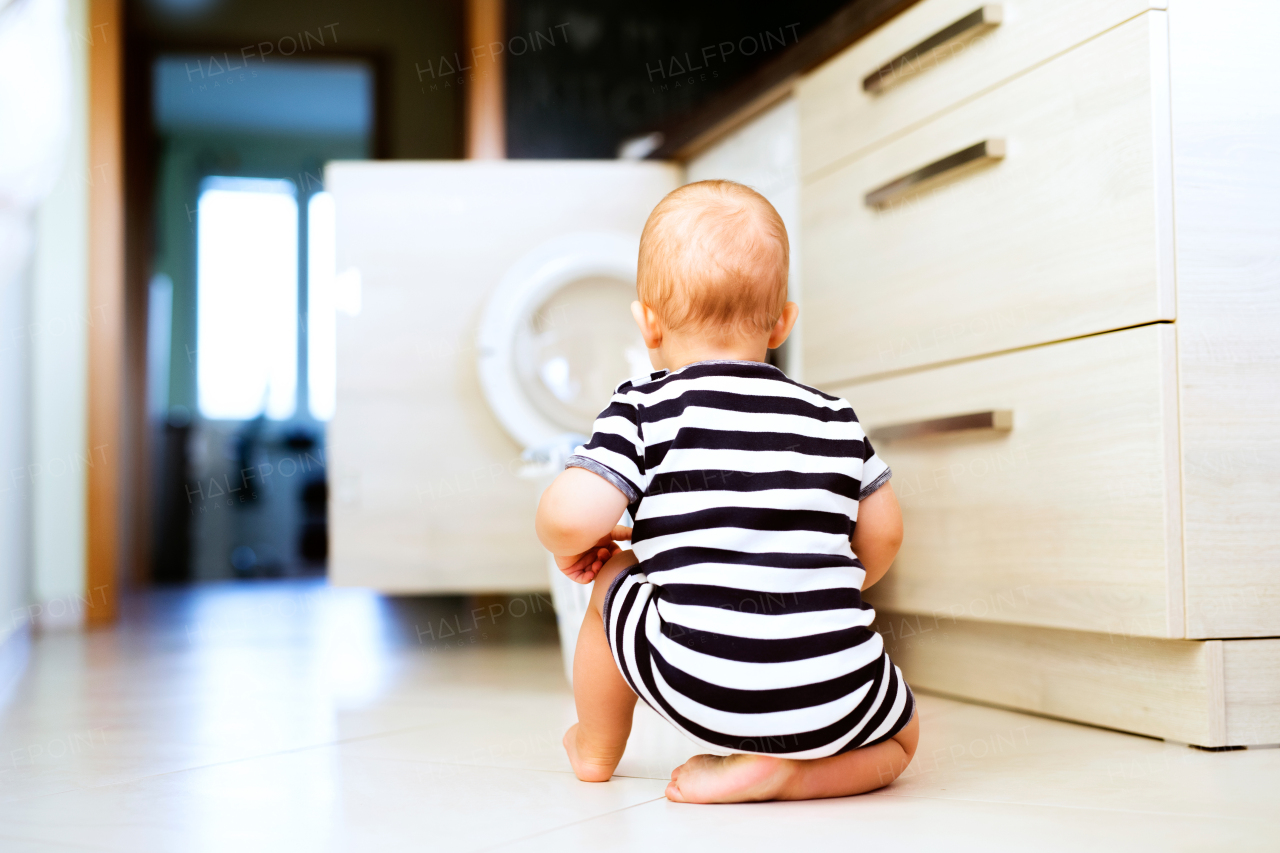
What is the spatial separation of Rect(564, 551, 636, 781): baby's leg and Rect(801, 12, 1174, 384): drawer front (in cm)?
52

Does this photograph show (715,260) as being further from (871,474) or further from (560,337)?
(560,337)

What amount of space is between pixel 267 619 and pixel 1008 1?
1.98 m

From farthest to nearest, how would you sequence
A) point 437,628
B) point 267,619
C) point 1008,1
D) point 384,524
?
point 267,619 < point 437,628 < point 384,524 < point 1008,1

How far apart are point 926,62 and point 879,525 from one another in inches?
25.2

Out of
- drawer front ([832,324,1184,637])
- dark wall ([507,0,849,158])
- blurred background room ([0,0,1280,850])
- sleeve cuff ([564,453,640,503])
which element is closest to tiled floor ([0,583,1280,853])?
blurred background room ([0,0,1280,850])

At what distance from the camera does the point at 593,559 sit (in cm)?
90

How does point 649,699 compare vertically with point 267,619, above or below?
above

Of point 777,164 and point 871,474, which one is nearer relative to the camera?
point 871,474

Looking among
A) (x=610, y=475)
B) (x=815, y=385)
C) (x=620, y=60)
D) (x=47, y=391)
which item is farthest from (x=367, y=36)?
(x=610, y=475)

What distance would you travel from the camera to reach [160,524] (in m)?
4.08

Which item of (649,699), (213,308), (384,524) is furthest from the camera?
(213,308)

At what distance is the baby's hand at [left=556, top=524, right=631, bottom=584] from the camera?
34.9 inches

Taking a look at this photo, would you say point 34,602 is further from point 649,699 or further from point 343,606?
point 649,699

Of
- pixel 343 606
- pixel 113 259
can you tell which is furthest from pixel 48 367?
pixel 343 606
